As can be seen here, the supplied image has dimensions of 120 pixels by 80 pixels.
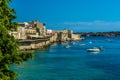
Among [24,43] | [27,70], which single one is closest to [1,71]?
[27,70]

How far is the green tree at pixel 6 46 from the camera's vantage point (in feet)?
43.1

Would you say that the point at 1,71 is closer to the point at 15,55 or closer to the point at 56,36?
the point at 15,55

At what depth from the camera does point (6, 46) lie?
13.5 meters

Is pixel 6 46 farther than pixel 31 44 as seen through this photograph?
No

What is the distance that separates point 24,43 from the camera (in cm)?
9150

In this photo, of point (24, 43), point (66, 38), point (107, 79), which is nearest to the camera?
point (107, 79)

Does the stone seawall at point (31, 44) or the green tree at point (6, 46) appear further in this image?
the stone seawall at point (31, 44)

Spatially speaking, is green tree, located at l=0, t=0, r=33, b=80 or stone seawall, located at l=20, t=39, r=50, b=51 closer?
green tree, located at l=0, t=0, r=33, b=80

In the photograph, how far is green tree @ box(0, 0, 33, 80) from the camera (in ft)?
43.1

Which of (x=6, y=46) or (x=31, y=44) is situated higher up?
(x=6, y=46)

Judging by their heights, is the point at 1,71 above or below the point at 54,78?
above

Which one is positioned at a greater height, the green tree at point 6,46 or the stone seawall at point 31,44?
the green tree at point 6,46

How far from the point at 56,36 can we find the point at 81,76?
117275mm

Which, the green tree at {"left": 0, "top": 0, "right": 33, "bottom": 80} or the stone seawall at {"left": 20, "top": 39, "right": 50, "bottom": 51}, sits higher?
the green tree at {"left": 0, "top": 0, "right": 33, "bottom": 80}
